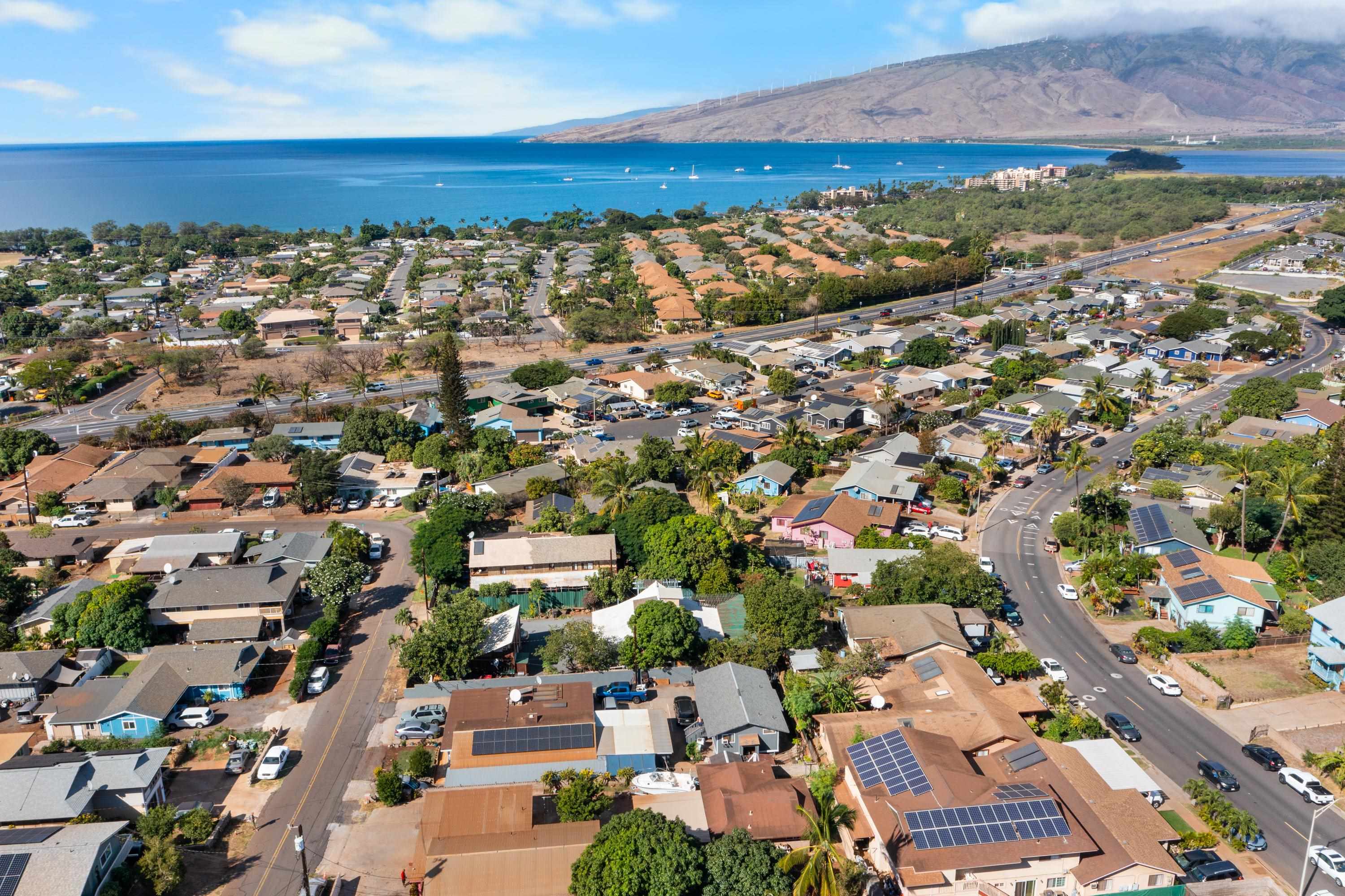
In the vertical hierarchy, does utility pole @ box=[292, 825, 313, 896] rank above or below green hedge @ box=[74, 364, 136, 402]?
below

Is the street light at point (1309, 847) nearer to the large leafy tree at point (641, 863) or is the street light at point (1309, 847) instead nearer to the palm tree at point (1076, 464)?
the large leafy tree at point (641, 863)

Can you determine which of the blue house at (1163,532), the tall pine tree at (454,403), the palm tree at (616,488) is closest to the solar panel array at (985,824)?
the blue house at (1163,532)

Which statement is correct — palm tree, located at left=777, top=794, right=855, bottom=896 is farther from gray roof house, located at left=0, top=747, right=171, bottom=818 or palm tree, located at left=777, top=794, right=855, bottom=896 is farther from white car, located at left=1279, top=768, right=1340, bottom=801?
gray roof house, located at left=0, top=747, right=171, bottom=818

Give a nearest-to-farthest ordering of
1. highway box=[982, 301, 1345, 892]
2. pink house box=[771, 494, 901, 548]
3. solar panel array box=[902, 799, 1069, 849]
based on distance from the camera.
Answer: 1. solar panel array box=[902, 799, 1069, 849]
2. highway box=[982, 301, 1345, 892]
3. pink house box=[771, 494, 901, 548]

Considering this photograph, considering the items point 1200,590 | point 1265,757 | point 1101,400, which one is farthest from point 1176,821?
point 1101,400

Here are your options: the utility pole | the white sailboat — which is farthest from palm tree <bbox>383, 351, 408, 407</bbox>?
the white sailboat

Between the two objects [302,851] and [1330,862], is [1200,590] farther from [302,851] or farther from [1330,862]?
[302,851]
